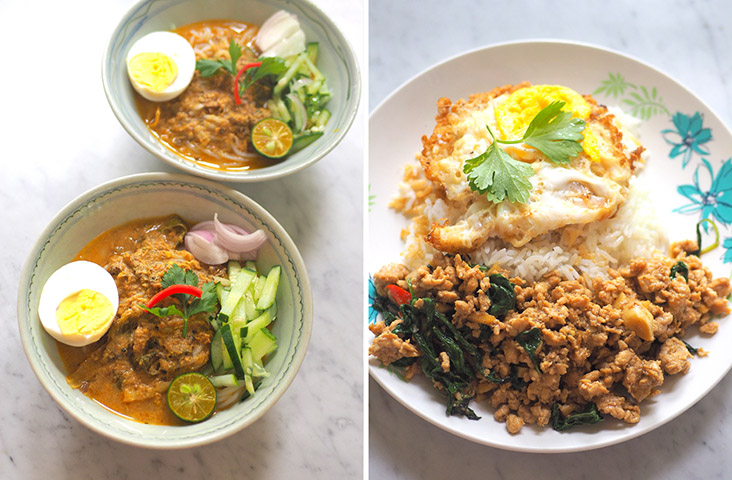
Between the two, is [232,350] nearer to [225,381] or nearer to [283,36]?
[225,381]

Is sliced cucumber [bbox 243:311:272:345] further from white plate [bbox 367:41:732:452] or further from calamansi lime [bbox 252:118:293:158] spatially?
white plate [bbox 367:41:732:452]

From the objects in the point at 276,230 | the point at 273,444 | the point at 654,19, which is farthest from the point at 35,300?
the point at 654,19

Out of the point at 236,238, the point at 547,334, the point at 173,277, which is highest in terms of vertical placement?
the point at 236,238

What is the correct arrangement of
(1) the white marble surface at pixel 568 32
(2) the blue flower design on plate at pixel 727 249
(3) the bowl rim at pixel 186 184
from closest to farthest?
(3) the bowl rim at pixel 186 184 < (2) the blue flower design on plate at pixel 727 249 < (1) the white marble surface at pixel 568 32

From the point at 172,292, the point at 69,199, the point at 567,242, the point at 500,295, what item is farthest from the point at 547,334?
the point at 69,199

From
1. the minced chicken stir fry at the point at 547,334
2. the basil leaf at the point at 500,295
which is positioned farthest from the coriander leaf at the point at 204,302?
the basil leaf at the point at 500,295

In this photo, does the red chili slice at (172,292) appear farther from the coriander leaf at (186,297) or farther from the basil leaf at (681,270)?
the basil leaf at (681,270)
